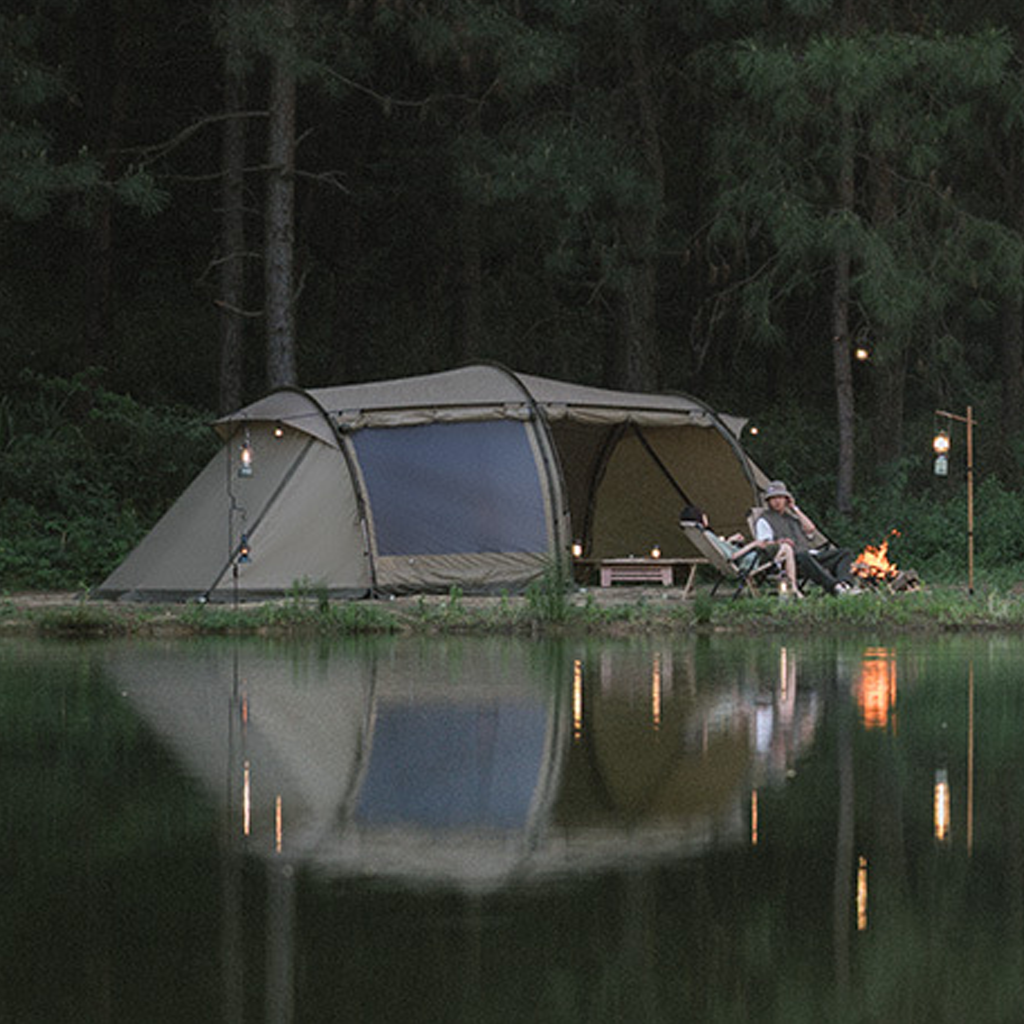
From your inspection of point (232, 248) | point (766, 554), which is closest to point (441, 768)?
point (766, 554)

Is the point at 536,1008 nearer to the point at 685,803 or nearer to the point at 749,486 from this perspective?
the point at 685,803

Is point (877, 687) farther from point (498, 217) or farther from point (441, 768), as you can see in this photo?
point (498, 217)

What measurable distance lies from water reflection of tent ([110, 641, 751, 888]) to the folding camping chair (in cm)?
577

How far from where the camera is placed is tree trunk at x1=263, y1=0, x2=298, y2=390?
2855 centimetres

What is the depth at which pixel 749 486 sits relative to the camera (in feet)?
86.6

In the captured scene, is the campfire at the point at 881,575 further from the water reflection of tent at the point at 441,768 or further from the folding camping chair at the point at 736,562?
the water reflection of tent at the point at 441,768

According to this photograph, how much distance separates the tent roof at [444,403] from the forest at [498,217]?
187 cm

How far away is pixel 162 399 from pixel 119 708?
21286 mm

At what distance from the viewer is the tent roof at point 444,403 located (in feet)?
75.8

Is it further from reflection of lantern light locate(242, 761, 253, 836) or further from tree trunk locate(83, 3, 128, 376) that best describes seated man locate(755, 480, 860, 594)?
tree trunk locate(83, 3, 128, 376)

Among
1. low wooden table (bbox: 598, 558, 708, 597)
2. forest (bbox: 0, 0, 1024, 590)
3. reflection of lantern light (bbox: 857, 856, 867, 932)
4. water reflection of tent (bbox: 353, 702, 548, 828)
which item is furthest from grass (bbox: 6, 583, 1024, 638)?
reflection of lantern light (bbox: 857, 856, 867, 932)

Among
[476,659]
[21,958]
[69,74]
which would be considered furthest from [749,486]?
[21,958]

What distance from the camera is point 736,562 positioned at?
21.5 metres

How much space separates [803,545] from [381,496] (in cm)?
438
